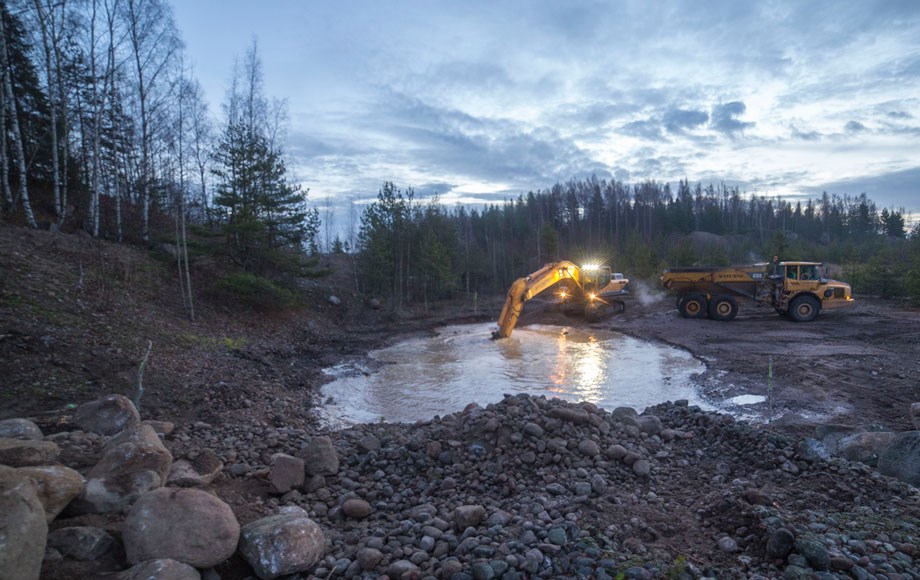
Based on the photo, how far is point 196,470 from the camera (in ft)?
15.9

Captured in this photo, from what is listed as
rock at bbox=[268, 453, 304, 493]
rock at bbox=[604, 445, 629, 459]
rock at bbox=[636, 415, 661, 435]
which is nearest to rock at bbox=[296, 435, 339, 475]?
A: rock at bbox=[268, 453, 304, 493]

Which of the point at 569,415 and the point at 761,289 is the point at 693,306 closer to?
the point at 761,289

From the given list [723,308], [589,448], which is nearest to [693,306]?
[723,308]

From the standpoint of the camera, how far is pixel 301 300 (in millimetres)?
20203

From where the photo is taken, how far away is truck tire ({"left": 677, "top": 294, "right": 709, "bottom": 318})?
66.9 ft

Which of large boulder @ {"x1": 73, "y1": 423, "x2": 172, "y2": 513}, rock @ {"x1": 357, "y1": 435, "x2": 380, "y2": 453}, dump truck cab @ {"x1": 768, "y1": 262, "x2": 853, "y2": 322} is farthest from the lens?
dump truck cab @ {"x1": 768, "y1": 262, "x2": 853, "y2": 322}

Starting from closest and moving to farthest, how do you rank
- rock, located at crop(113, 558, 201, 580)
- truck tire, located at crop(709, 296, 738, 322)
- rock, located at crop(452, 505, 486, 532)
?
rock, located at crop(113, 558, 201, 580) < rock, located at crop(452, 505, 486, 532) < truck tire, located at crop(709, 296, 738, 322)

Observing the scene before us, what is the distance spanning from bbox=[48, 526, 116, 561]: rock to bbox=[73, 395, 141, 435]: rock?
2741 mm

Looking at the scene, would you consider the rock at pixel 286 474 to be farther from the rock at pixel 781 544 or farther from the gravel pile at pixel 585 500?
the rock at pixel 781 544

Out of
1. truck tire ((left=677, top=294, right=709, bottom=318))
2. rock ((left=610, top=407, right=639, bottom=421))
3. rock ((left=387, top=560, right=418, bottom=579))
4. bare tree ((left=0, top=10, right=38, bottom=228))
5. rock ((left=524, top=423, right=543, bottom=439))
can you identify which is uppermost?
bare tree ((left=0, top=10, right=38, bottom=228))

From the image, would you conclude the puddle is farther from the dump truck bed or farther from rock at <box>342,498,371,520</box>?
the dump truck bed

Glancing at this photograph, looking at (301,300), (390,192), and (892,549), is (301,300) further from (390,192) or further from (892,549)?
(892,549)

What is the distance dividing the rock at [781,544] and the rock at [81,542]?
4.90 meters

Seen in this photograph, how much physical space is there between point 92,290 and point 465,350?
440 inches
